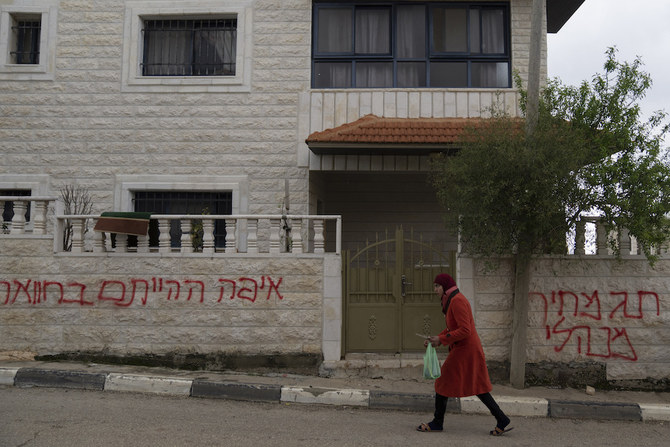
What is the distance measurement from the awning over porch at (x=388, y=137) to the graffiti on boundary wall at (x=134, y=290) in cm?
284

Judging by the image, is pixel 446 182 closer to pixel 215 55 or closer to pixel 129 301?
pixel 129 301

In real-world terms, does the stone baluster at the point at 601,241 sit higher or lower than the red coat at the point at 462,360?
higher

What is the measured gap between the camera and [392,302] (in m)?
8.02

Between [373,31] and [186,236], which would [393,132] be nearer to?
[373,31]

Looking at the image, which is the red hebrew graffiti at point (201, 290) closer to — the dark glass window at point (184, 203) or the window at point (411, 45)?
the dark glass window at point (184, 203)

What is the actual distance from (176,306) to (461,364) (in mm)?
4392

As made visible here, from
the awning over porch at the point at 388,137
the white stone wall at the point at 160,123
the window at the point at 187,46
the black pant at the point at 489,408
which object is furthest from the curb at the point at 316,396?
the window at the point at 187,46

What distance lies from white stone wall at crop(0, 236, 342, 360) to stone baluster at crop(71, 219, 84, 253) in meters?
0.15

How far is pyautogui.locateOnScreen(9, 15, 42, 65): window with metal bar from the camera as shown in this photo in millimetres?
10977

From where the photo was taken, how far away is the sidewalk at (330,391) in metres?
6.73

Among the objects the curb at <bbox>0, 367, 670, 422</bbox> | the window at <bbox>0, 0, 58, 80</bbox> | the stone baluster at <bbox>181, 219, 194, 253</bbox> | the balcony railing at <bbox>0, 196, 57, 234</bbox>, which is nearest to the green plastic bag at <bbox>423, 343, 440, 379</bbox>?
the curb at <bbox>0, 367, 670, 422</bbox>

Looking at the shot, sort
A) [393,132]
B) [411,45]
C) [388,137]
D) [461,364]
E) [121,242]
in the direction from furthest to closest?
[411,45] → [393,132] → [388,137] → [121,242] → [461,364]

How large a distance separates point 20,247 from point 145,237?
6.31ft

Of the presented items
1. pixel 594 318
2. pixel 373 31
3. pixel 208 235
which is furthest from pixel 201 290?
pixel 373 31
